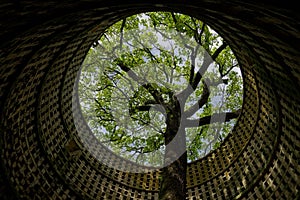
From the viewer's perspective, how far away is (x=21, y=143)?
4586 millimetres

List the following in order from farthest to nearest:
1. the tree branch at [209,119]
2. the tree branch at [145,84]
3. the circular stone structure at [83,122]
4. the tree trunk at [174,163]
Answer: the tree branch at [145,84] → the tree branch at [209,119] → the tree trunk at [174,163] → the circular stone structure at [83,122]

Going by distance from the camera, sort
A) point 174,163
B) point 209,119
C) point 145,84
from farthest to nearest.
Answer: point 145,84 → point 209,119 → point 174,163

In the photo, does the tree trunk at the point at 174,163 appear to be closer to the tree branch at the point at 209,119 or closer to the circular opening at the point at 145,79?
the tree branch at the point at 209,119

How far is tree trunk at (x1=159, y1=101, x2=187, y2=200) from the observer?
4324 millimetres

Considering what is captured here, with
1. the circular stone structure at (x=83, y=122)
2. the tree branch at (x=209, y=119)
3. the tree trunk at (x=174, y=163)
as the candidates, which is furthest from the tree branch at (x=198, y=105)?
the circular stone structure at (x=83, y=122)

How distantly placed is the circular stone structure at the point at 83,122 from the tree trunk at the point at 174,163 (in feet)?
4.35

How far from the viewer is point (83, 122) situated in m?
6.96

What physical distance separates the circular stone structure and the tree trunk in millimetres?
1324

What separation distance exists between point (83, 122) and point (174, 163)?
9.49 feet

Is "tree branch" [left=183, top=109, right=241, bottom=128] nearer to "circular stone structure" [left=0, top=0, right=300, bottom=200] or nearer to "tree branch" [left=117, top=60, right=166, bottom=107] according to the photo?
"circular stone structure" [left=0, top=0, right=300, bottom=200]

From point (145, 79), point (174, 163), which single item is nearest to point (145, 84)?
point (145, 79)

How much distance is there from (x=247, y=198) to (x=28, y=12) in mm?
4745

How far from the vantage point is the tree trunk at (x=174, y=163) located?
432 cm

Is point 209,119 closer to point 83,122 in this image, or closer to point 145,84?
point 145,84
